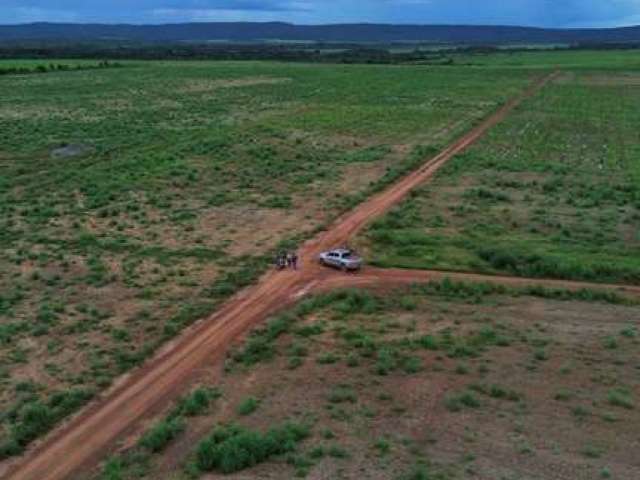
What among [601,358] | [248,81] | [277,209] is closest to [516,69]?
[248,81]

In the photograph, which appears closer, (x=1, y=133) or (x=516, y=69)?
(x=1, y=133)

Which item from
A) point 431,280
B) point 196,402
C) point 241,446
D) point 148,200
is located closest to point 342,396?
point 196,402

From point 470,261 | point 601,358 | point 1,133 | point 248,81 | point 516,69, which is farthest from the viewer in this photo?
point 516,69

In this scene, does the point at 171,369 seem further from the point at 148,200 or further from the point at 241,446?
the point at 148,200

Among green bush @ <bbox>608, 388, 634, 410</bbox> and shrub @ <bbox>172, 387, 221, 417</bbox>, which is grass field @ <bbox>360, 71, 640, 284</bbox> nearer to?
green bush @ <bbox>608, 388, 634, 410</bbox>

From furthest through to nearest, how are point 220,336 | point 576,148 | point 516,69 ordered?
point 516,69
point 576,148
point 220,336

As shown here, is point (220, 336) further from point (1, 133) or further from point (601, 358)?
point (1, 133)
